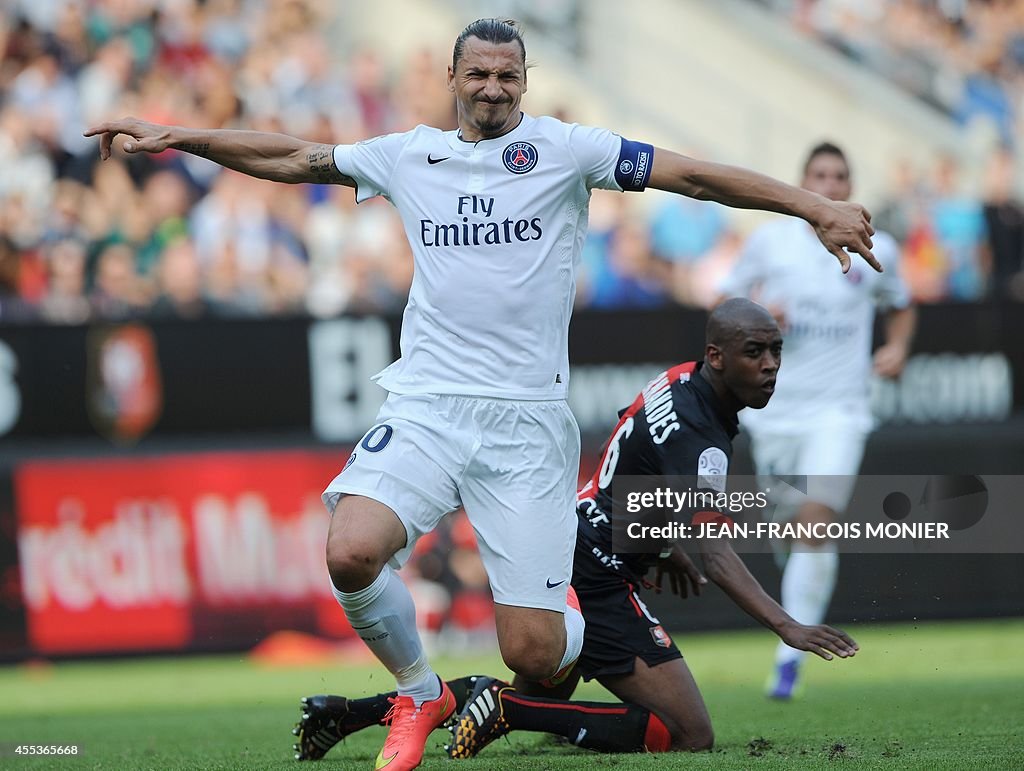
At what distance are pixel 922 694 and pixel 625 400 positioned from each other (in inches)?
146

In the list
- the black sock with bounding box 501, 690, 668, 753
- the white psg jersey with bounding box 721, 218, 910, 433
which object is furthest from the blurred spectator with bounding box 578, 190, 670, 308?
the black sock with bounding box 501, 690, 668, 753

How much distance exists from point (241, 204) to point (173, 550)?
3423 millimetres

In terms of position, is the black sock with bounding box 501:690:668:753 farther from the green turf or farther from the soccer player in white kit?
the soccer player in white kit

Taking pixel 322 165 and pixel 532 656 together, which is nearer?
pixel 532 656

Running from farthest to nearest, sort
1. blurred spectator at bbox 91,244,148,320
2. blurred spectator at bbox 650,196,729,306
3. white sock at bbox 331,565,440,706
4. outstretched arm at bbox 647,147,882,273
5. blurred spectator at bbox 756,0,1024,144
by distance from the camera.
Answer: blurred spectator at bbox 756,0,1024,144
blurred spectator at bbox 650,196,729,306
blurred spectator at bbox 91,244,148,320
white sock at bbox 331,565,440,706
outstretched arm at bbox 647,147,882,273

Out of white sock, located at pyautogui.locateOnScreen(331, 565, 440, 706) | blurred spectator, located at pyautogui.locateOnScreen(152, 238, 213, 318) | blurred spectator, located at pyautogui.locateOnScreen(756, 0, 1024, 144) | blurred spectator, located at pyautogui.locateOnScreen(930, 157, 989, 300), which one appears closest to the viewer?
white sock, located at pyautogui.locateOnScreen(331, 565, 440, 706)

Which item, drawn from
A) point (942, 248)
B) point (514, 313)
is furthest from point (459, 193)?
point (942, 248)

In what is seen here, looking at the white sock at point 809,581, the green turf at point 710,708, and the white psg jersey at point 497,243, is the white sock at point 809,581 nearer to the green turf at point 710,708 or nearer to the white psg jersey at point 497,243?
the green turf at point 710,708

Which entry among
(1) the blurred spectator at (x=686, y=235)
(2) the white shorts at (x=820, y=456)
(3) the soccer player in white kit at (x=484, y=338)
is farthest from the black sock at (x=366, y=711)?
(1) the blurred spectator at (x=686, y=235)

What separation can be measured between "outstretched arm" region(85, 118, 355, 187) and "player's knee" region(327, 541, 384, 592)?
144 centimetres

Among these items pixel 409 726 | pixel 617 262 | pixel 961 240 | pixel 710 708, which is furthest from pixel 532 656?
pixel 961 240

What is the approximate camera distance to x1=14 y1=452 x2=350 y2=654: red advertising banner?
11266 mm

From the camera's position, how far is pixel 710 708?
27.5 feet

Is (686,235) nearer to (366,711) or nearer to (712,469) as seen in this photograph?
(712,469)
